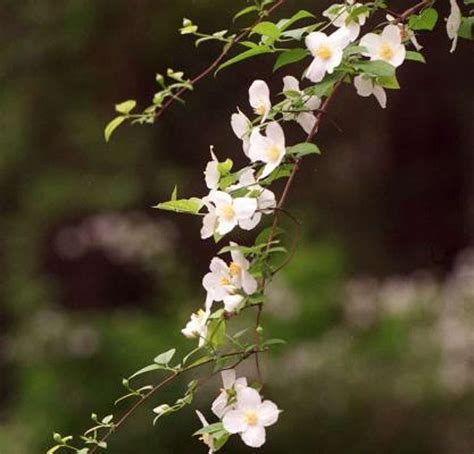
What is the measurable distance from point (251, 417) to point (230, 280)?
11 centimetres

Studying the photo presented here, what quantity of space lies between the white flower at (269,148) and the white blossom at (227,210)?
1.2 inches

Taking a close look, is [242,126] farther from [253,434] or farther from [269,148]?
[253,434]

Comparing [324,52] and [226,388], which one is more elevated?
[324,52]

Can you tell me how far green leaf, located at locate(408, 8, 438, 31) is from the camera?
109cm

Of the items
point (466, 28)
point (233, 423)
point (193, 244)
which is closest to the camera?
point (233, 423)

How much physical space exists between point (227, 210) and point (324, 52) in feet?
0.47

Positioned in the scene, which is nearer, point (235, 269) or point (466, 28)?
point (235, 269)

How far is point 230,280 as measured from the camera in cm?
103

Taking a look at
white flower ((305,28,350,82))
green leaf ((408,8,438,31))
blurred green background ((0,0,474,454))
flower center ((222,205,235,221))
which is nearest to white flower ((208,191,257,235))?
flower center ((222,205,235,221))

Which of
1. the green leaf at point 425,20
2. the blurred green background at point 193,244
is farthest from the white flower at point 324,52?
the blurred green background at point 193,244

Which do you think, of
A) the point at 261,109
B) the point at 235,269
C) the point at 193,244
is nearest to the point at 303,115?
the point at 261,109

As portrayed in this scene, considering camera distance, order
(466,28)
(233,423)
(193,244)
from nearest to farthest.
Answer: (233,423), (466,28), (193,244)

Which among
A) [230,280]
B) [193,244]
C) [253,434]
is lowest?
[253,434]

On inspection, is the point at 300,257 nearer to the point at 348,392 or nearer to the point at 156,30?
the point at 348,392
